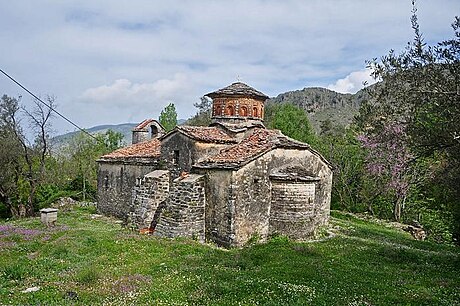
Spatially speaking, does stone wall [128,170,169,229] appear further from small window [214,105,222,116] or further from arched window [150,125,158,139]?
arched window [150,125,158,139]

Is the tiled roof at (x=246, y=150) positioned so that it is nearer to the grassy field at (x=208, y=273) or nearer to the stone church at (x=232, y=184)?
A: the stone church at (x=232, y=184)

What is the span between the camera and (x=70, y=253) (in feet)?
48.6

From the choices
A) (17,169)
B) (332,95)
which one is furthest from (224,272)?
(332,95)

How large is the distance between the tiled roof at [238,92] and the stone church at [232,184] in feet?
0.20

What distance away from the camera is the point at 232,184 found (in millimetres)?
18312

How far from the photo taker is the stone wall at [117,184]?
26688 mm

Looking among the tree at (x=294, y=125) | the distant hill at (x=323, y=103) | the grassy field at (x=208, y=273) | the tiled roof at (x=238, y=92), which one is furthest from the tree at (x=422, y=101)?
the distant hill at (x=323, y=103)

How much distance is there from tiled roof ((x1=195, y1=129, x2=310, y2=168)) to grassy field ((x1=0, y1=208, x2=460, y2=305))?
12.5 ft

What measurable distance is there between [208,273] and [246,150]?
8.45m

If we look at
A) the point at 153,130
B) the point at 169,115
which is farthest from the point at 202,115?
the point at 153,130

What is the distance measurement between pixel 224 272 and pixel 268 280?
158 centimetres

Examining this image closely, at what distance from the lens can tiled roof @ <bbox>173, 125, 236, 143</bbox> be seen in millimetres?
20781

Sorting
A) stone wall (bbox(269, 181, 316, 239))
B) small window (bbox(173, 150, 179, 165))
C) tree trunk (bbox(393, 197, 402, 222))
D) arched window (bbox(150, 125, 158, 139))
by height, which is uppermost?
arched window (bbox(150, 125, 158, 139))

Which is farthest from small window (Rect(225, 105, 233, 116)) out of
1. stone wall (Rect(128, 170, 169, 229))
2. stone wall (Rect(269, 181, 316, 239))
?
stone wall (Rect(269, 181, 316, 239))
